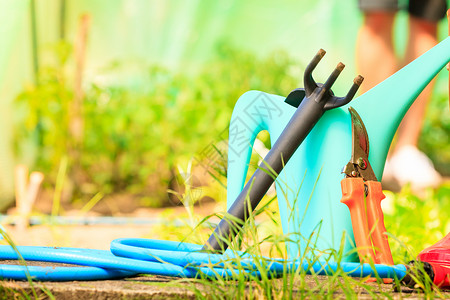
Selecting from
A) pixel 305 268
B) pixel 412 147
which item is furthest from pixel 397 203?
pixel 305 268

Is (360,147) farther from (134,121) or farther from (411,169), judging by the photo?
(134,121)

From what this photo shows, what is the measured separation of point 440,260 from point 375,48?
2528 millimetres

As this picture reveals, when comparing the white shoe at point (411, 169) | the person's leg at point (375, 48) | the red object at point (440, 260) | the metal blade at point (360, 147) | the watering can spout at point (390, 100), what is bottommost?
the white shoe at point (411, 169)

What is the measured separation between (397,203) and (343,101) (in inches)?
55.0

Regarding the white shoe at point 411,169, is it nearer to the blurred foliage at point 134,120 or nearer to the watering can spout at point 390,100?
the blurred foliage at point 134,120

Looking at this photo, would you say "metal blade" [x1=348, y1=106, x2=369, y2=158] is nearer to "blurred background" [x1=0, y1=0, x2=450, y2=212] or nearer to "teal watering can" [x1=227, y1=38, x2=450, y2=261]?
"teal watering can" [x1=227, y1=38, x2=450, y2=261]

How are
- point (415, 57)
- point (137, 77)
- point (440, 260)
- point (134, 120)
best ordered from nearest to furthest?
point (440, 260)
point (415, 57)
point (134, 120)
point (137, 77)

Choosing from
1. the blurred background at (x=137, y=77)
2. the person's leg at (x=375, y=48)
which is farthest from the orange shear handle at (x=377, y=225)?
the person's leg at (x=375, y=48)

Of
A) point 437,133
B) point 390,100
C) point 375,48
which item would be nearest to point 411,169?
point 375,48

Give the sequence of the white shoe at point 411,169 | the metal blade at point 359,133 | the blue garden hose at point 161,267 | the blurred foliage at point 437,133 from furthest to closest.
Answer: the blurred foliage at point 437,133, the white shoe at point 411,169, the metal blade at point 359,133, the blue garden hose at point 161,267

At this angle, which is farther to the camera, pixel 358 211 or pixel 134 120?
pixel 134 120

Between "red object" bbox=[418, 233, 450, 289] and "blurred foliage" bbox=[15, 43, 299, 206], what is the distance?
256cm

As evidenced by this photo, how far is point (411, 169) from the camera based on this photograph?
3.20 meters

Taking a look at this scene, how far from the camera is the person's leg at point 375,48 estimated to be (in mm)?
3173
